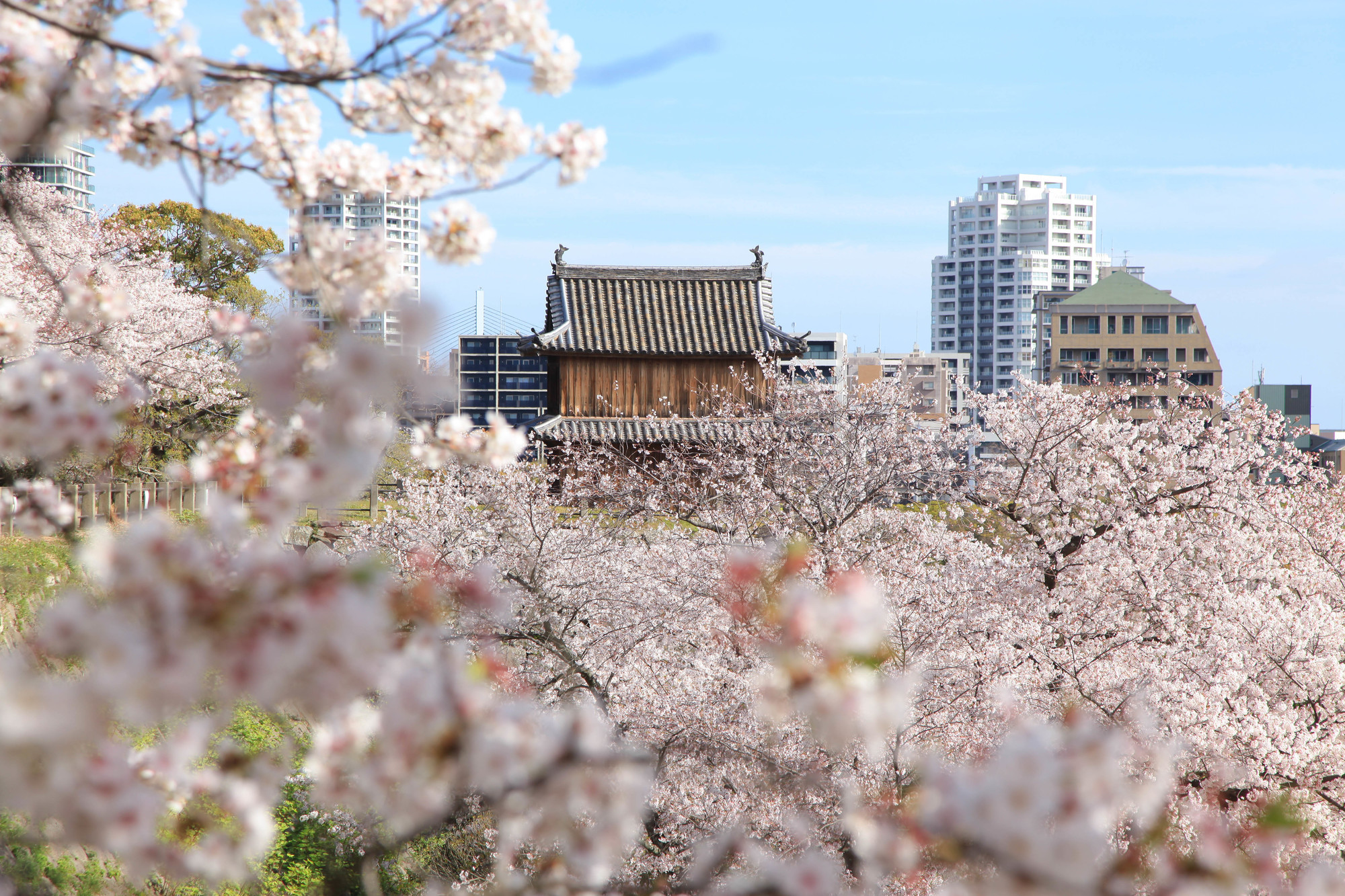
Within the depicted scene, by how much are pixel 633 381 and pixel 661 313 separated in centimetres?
205

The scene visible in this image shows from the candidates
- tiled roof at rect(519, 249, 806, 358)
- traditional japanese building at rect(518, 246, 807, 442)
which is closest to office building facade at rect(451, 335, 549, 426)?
tiled roof at rect(519, 249, 806, 358)

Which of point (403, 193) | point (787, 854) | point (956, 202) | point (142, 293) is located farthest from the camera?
point (956, 202)

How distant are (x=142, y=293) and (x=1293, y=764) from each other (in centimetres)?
2149

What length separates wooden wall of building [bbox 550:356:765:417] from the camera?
79.6 feet

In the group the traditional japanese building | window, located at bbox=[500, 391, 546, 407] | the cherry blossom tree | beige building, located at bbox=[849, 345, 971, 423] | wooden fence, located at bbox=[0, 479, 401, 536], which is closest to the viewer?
the cherry blossom tree

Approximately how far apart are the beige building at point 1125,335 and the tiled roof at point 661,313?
37.9 metres

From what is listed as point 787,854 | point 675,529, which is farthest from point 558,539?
point 787,854

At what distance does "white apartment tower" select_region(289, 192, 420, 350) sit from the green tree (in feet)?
71.6

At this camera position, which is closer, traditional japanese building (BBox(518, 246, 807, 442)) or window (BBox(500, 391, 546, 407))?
traditional japanese building (BBox(518, 246, 807, 442))

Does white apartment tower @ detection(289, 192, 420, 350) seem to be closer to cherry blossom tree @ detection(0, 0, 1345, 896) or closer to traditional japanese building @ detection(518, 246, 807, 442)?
cherry blossom tree @ detection(0, 0, 1345, 896)

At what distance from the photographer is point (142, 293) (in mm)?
20531

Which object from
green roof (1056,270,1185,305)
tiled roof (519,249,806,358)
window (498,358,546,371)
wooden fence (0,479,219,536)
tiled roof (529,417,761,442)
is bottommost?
wooden fence (0,479,219,536)

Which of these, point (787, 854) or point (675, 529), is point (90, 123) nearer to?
point (787, 854)

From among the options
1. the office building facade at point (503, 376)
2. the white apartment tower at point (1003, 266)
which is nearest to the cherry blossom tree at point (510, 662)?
the office building facade at point (503, 376)
